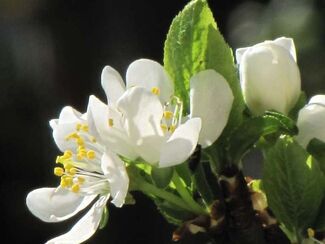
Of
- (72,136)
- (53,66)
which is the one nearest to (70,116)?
(72,136)

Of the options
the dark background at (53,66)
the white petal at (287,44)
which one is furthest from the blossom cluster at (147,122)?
the dark background at (53,66)

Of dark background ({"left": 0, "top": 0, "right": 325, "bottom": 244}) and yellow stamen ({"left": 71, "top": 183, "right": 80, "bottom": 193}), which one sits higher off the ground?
yellow stamen ({"left": 71, "top": 183, "right": 80, "bottom": 193})

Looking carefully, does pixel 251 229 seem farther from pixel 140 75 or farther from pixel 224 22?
pixel 224 22

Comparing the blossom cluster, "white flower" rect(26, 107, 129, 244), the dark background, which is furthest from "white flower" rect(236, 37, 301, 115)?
the dark background

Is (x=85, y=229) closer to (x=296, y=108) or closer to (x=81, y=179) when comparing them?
(x=81, y=179)

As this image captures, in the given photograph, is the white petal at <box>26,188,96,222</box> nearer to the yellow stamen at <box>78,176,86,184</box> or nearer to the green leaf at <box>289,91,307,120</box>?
the yellow stamen at <box>78,176,86,184</box>

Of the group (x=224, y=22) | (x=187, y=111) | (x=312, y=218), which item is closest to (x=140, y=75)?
(x=187, y=111)
